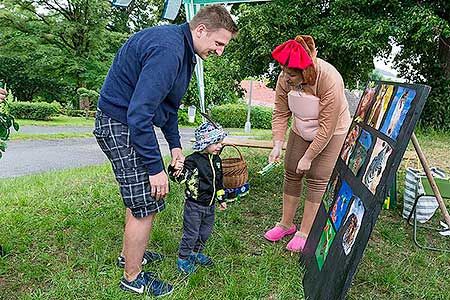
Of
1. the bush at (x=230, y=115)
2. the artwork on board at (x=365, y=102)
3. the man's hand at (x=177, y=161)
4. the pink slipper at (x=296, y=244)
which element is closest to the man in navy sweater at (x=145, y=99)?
the man's hand at (x=177, y=161)

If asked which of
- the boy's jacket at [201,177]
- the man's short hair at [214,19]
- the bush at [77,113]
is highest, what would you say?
the man's short hair at [214,19]

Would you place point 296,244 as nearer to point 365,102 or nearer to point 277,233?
point 277,233

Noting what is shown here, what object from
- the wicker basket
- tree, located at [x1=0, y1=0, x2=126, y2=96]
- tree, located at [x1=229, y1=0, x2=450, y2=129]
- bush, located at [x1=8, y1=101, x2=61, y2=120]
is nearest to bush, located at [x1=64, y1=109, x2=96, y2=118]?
tree, located at [x1=0, y1=0, x2=126, y2=96]

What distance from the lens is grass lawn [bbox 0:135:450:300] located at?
7.73 ft

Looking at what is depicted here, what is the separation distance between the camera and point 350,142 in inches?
97.0

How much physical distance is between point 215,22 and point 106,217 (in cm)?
203

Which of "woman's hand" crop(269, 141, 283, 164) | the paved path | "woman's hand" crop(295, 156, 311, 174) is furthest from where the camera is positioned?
the paved path

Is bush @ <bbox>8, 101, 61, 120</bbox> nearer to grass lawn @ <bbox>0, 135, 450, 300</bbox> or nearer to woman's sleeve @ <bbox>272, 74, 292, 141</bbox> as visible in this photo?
grass lawn @ <bbox>0, 135, 450, 300</bbox>

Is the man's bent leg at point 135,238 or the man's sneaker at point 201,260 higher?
the man's bent leg at point 135,238

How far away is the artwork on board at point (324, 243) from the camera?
217 cm

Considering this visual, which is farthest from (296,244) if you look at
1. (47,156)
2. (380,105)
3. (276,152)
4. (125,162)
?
(47,156)

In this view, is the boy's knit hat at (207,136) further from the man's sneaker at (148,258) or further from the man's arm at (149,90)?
the man's sneaker at (148,258)

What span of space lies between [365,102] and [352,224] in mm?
902

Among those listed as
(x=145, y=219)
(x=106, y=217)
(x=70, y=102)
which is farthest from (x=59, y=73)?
(x=145, y=219)
